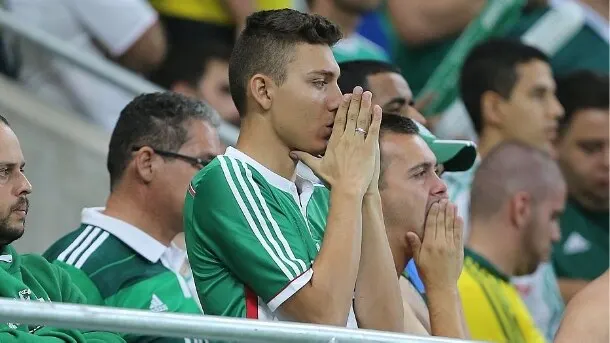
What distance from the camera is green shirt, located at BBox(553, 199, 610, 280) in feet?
26.0

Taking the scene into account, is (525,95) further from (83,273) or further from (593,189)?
(83,273)

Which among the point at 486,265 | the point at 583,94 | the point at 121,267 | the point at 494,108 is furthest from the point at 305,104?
the point at 583,94

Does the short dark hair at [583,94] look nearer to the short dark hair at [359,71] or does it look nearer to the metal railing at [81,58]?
the metal railing at [81,58]

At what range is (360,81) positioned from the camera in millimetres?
5867

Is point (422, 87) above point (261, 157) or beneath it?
beneath

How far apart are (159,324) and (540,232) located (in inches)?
144

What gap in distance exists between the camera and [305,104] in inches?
169

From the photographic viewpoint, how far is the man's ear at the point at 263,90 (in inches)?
169

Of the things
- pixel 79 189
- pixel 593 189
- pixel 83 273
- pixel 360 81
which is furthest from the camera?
pixel 593 189

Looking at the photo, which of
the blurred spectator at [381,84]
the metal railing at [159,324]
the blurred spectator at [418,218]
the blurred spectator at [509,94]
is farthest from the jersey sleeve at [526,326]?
the metal railing at [159,324]

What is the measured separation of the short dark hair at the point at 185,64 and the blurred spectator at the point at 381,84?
1.86 m

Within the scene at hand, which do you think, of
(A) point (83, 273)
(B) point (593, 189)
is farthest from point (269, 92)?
(B) point (593, 189)

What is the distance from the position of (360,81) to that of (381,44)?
2.76 metres

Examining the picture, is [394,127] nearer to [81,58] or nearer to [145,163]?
[145,163]
